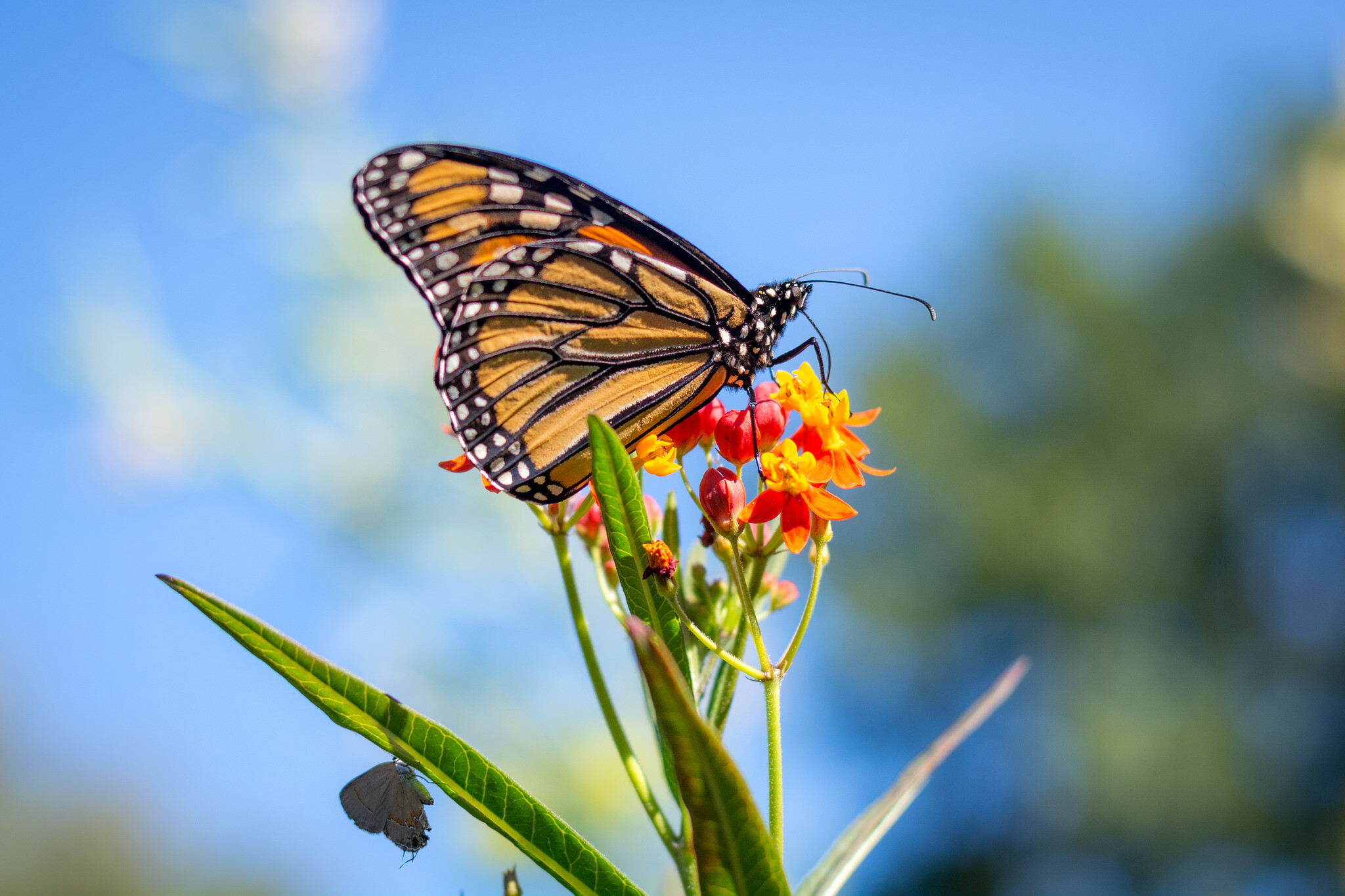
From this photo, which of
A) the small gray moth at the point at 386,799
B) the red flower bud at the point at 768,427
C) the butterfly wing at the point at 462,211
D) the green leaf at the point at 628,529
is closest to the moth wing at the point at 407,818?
the small gray moth at the point at 386,799

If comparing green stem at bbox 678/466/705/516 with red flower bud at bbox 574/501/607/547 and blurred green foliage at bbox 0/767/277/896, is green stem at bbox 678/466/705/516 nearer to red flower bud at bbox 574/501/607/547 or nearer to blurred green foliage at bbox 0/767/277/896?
red flower bud at bbox 574/501/607/547

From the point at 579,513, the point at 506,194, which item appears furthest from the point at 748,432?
the point at 506,194

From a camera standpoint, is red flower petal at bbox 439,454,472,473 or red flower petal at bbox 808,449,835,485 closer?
red flower petal at bbox 808,449,835,485

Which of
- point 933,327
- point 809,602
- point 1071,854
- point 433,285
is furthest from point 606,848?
point 933,327

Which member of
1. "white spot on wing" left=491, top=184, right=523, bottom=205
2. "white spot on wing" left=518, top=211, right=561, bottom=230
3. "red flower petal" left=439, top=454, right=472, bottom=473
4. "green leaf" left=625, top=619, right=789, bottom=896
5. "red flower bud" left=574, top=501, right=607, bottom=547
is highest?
"white spot on wing" left=491, top=184, right=523, bottom=205

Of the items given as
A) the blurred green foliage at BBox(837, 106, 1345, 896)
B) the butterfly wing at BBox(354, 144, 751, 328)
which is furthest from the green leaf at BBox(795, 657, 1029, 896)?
the blurred green foliage at BBox(837, 106, 1345, 896)

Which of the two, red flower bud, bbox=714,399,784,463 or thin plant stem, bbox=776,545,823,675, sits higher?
red flower bud, bbox=714,399,784,463
